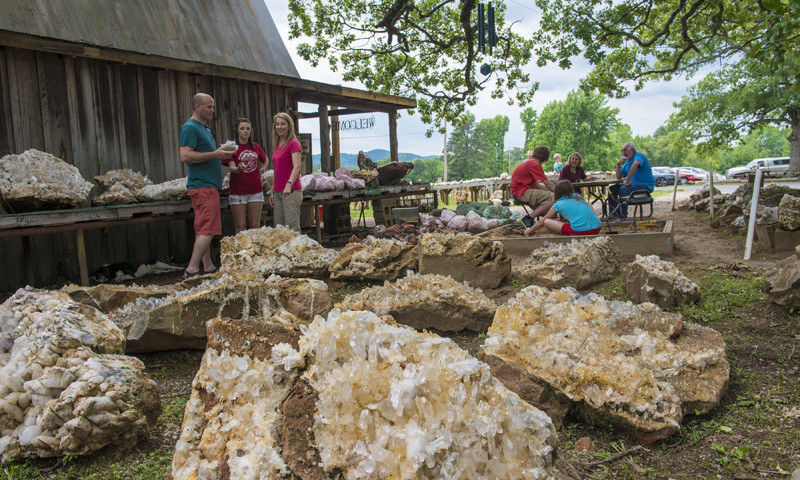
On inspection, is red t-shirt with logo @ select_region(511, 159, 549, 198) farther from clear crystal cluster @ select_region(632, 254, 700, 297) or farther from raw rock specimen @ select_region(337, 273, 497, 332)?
raw rock specimen @ select_region(337, 273, 497, 332)

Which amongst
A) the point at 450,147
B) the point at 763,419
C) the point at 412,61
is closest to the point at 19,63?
the point at 763,419

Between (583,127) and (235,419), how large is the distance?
70.3 m

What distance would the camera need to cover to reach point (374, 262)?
6559mm

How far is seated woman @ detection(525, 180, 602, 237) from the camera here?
305 inches

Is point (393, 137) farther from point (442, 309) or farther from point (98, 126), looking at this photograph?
point (442, 309)

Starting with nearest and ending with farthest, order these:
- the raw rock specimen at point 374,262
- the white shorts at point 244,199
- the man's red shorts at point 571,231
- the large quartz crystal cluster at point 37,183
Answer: the large quartz crystal cluster at point 37,183
the raw rock specimen at point 374,262
the white shorts at point 244,199
the man's red shorts at point 571,231

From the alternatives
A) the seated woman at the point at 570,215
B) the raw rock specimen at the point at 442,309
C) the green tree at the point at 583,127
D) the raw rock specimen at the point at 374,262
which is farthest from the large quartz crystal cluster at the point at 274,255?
the green tree at the point at 583,127

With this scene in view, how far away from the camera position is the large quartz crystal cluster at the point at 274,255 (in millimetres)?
6535

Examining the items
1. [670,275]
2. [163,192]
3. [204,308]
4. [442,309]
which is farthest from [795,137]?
[204,308]

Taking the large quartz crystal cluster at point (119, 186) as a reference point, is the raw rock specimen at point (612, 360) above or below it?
below

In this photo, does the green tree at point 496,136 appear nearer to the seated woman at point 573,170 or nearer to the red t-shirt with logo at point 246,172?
the seated woman at point 573,170

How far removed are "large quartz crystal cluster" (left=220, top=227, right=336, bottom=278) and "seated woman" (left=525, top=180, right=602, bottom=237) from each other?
10.6 feet

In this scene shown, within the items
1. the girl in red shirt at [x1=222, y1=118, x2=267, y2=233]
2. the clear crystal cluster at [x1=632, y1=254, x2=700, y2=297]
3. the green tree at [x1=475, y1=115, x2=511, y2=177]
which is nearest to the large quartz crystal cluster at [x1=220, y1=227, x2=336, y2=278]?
the girl in red shirt at [x1=222, y1=118, x2=267, y2=233]

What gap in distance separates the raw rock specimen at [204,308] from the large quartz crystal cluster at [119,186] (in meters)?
3.07
